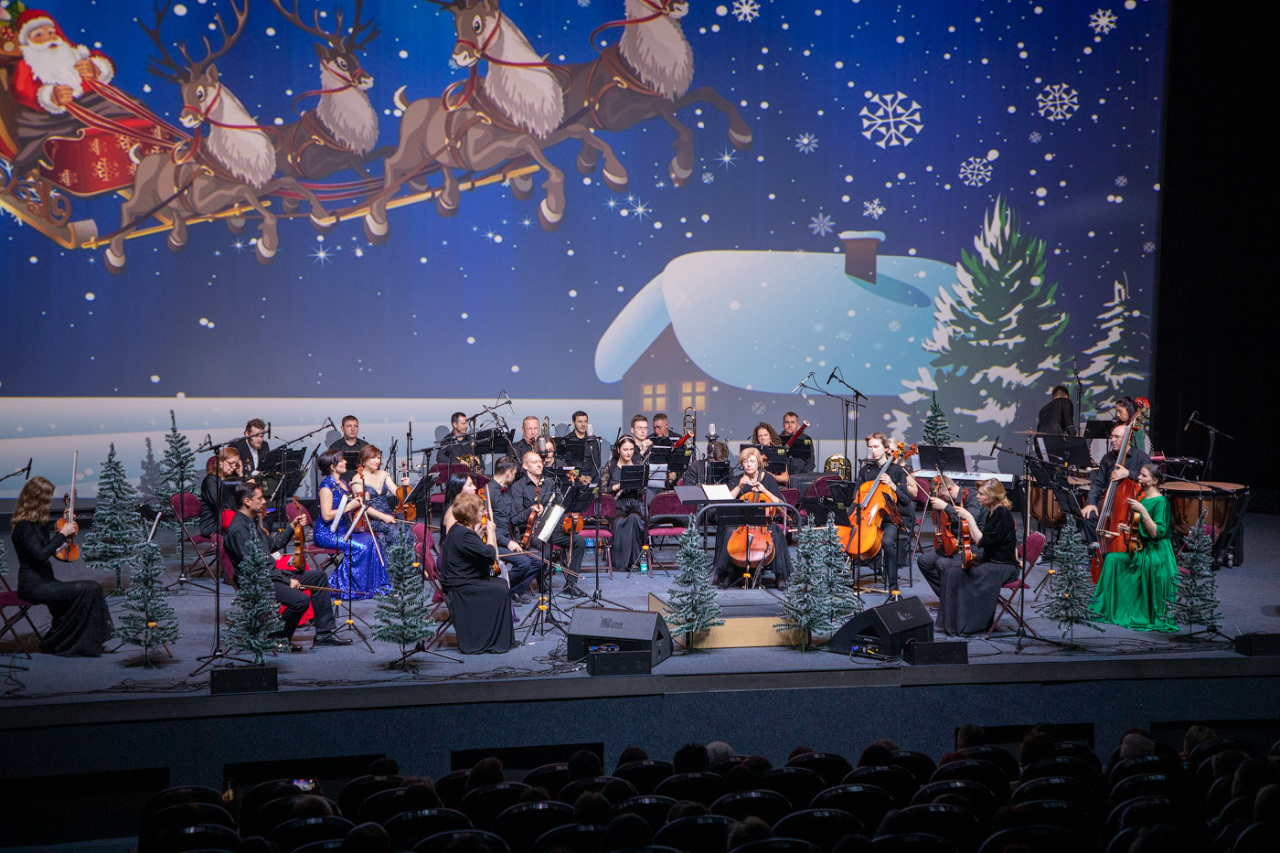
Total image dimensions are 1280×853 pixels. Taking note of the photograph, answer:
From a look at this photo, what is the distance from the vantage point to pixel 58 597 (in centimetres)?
678

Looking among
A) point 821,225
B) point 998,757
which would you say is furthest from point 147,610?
point 821,225

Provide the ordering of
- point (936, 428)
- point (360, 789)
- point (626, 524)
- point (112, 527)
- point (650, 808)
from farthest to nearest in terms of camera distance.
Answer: point (936, 428) < point (626, 524) < point (112, 527) < point (360, 789) < point (650, 808)

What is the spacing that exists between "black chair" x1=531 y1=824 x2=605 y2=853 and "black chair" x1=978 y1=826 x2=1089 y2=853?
4.71 feet

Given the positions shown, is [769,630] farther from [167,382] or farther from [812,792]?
[167,382]

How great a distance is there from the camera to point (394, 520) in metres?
8.78

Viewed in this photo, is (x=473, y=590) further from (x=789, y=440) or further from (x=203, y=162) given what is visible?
(x=203, y=162)

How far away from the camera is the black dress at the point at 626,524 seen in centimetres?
995

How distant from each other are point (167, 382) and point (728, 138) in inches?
327

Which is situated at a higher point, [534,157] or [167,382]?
[534,157]

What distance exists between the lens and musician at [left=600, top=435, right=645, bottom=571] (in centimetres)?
995

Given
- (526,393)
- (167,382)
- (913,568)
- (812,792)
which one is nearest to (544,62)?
→ (526,393)

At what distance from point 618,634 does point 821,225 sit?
9.28 meters

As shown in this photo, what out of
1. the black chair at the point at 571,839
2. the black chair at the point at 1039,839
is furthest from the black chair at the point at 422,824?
the black chair at the point at 1039,839

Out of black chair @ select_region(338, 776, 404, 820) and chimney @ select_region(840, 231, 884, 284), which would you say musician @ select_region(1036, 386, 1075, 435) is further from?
black chair @ select_region(338, 776, 404, 820)
